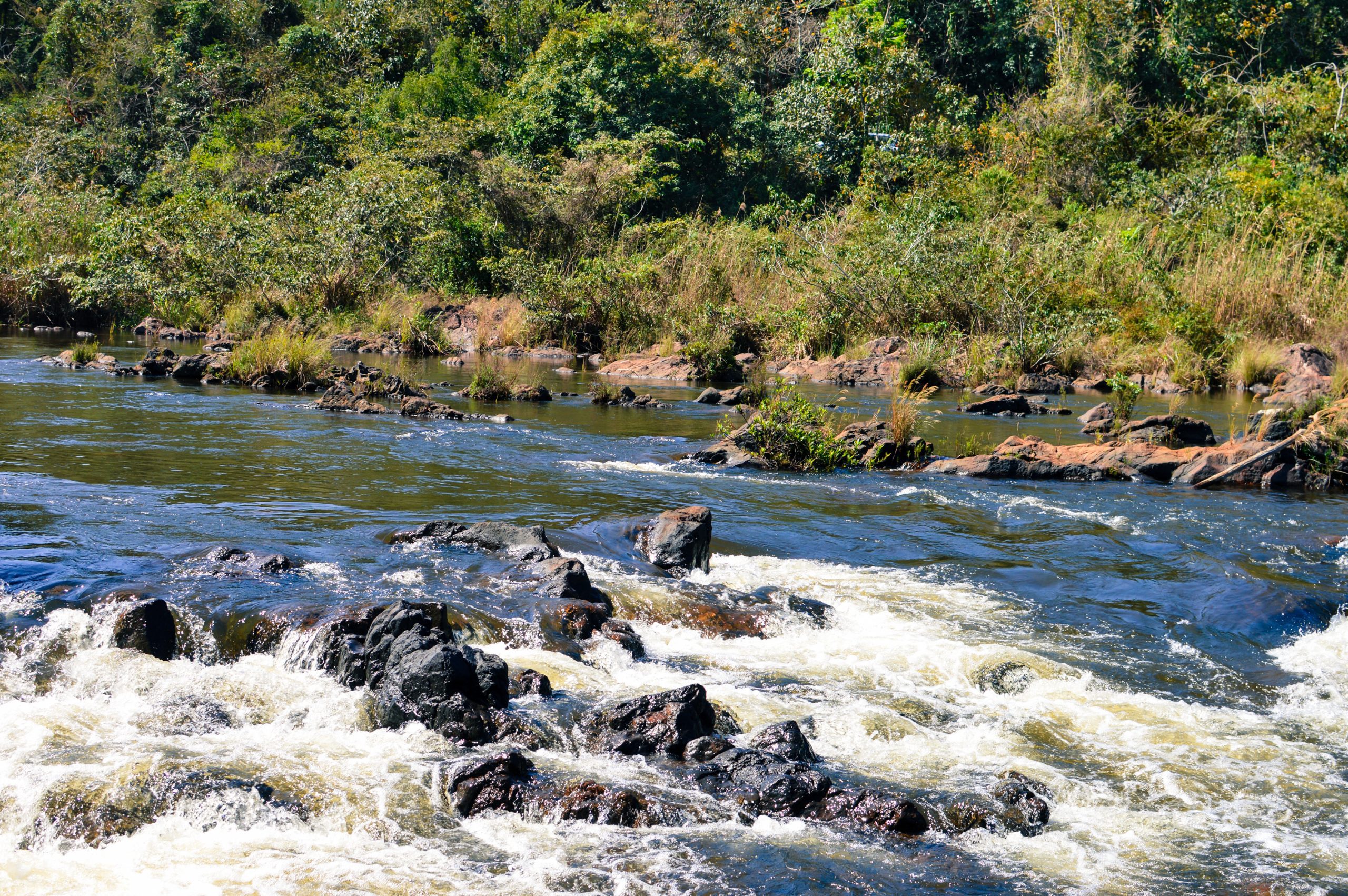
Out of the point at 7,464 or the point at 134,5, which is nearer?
the point at 7,464

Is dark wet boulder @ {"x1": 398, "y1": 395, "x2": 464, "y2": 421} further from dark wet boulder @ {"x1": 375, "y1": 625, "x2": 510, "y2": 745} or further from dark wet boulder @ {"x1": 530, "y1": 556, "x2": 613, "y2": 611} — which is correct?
dark wet boulder @ {"x1": 375, "y1": 625, "x2": 510, "y2": 745}

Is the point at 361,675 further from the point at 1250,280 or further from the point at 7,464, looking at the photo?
the point at 1250,280

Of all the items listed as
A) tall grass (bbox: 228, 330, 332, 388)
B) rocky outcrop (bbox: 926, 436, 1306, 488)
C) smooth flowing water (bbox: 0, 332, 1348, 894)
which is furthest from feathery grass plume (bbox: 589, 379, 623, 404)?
rocky outcrop (bbox: 926, 436, 1306, 488)

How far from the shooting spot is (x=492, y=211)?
2675cm

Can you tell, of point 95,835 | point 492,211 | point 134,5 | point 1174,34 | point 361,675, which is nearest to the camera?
point 95,835

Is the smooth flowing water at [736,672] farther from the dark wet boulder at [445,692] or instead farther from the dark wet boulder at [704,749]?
the dark wet boulder at [704,749]

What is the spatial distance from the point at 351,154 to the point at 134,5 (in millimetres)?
19503

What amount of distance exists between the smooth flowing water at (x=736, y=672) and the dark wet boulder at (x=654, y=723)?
5.6 inches

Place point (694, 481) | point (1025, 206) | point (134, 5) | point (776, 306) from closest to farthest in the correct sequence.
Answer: point (694, 481)
point (776, 306)
point (1025, 206)
point (134, 5)

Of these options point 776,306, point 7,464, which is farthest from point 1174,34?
point 7,464

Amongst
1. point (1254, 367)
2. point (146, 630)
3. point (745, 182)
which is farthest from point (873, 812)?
point (745, 182)

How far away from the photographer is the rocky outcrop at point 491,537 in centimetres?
698

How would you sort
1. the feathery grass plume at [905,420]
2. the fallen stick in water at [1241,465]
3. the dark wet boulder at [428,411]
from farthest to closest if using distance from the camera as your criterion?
the dark wet boulder at [428,411]
the feathery grass plume at [905,420]
the fallen stick in water at [1241,465]

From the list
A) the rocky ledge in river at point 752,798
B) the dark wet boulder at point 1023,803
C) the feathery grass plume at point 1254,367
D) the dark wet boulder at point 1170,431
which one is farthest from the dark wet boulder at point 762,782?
the feathery grass plume at point 1254,367
